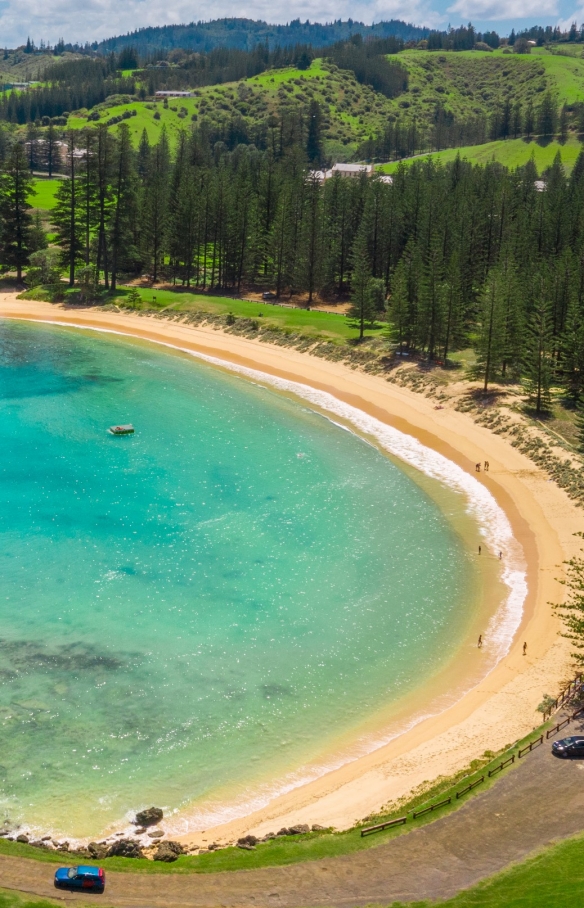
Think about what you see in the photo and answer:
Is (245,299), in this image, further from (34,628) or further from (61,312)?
(34,628)

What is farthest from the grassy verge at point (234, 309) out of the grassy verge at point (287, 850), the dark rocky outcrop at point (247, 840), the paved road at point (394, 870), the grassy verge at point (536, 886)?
the grassy verge at point (536, 886)

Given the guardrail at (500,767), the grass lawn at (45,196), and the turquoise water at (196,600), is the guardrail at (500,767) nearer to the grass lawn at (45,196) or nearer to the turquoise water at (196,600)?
the turquoise water at (196,600)

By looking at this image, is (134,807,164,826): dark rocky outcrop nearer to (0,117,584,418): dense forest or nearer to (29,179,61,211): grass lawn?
(0,117,584,418): dense forest

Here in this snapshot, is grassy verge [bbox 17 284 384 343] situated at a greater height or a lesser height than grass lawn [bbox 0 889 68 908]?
greater

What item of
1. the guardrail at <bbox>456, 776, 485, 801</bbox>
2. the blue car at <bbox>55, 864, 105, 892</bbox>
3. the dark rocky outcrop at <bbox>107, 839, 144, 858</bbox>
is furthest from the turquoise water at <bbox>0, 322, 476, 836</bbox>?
the guardrail at <bbox>456, 776, 485, 801</bbox>

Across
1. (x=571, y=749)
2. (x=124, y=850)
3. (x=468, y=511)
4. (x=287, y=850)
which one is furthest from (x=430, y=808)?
(x=468, y=511)
